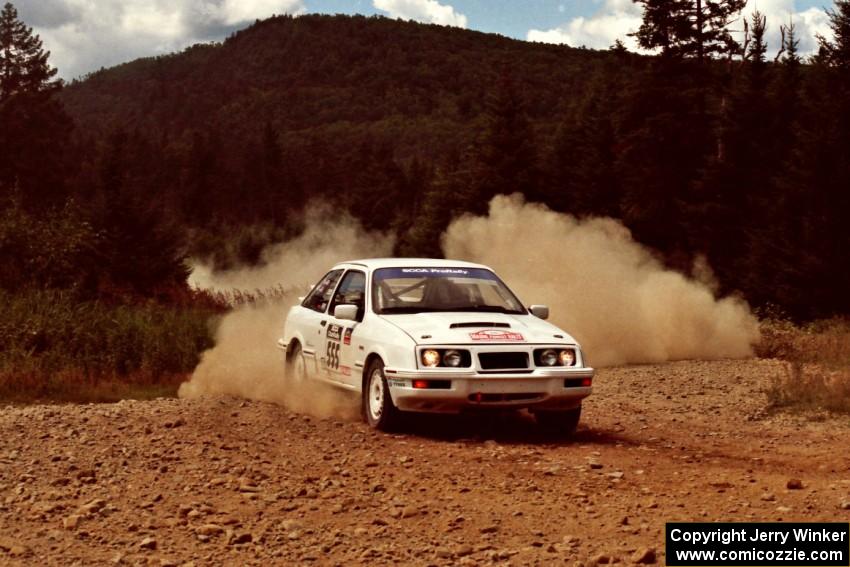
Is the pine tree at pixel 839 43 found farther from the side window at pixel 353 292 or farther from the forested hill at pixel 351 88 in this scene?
the forested hill at pixel 351 88

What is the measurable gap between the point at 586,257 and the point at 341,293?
1020 cm

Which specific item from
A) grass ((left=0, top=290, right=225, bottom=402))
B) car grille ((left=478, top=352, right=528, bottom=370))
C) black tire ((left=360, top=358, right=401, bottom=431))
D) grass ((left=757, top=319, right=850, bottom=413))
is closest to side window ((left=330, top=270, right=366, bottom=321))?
black tire ((left=360, top=358, right=401, bottom=431))

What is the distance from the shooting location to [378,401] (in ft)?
32.3

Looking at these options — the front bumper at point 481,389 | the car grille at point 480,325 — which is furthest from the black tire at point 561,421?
the car grille at point 480,325

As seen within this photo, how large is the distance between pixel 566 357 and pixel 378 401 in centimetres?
191

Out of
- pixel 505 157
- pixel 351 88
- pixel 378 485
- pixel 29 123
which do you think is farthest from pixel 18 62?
pixel 351 88

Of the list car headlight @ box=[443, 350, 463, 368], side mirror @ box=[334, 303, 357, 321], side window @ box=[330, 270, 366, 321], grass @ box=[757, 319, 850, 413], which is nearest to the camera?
car headlight @ box=[443, 350, 463, 368]

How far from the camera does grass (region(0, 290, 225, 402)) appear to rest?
15.2 meters

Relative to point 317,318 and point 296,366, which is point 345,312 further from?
point 296,366

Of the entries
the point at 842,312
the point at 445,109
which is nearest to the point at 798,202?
the point at 842,312

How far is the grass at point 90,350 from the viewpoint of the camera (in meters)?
15.2

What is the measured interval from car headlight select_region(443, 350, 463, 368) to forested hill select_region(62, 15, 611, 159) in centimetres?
13232

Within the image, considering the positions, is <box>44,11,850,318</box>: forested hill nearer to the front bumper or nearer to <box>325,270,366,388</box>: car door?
<box>325,270,366,388</box>: car door

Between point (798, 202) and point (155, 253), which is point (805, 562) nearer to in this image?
point (798, 202)
